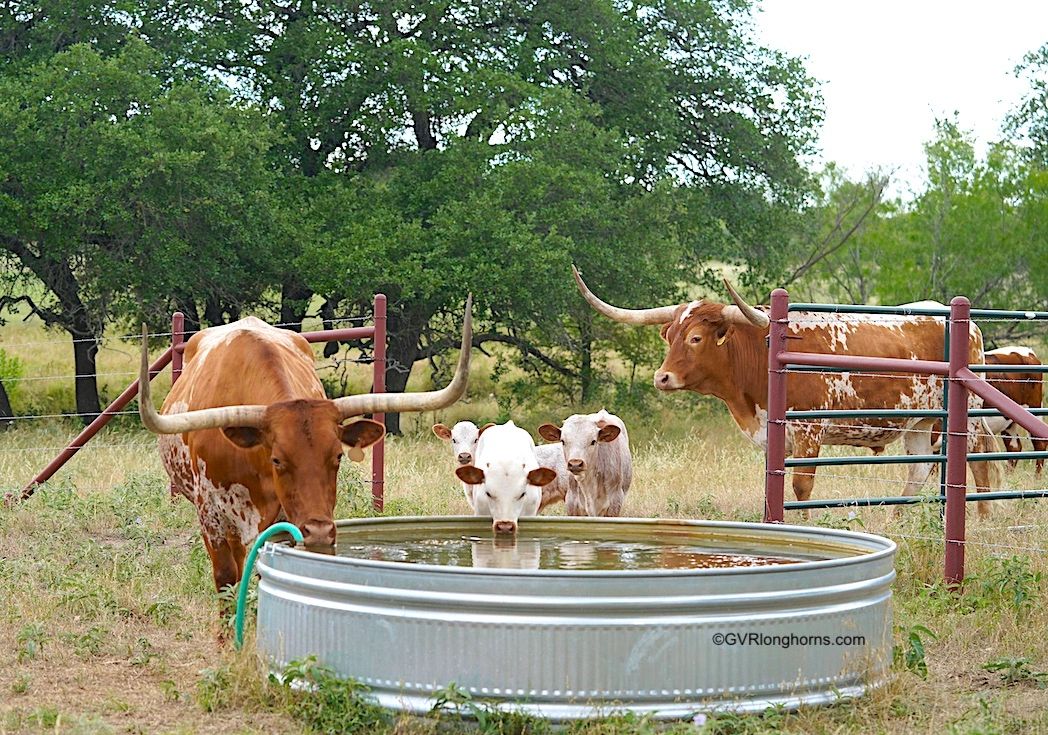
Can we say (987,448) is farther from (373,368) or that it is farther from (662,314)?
(373,368)

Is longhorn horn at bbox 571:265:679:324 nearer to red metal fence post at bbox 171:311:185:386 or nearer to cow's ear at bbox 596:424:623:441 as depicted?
cow's ear at bbox 596:424:623:441

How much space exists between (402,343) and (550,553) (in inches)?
426

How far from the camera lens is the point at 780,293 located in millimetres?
7543

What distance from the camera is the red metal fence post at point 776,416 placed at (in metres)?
7.48

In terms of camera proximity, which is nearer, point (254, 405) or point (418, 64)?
point (254, 405)

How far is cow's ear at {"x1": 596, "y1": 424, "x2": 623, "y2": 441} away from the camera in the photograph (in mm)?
7898

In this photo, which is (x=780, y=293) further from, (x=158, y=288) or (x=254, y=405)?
(x=158, y=288)

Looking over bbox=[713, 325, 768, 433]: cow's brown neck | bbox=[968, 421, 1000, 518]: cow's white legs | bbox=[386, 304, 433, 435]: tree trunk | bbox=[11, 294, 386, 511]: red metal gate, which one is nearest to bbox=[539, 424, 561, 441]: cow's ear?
bbox=[713, 325, 768, 433]: cow's brown neck

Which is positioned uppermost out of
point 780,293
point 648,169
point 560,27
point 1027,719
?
point 560,27

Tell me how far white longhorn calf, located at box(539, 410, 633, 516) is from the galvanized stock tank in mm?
3197

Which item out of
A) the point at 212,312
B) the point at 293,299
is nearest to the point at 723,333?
the point at 293,299

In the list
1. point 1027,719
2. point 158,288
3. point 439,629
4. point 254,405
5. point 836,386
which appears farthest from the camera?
point 158,288

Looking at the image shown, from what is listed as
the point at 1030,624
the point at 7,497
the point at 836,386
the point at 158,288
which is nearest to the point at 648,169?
the point at 158,288

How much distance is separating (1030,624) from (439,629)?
311 cm
